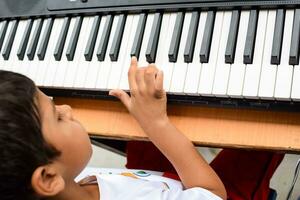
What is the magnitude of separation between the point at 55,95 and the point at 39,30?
0.17m

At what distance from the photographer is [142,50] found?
3.21ft

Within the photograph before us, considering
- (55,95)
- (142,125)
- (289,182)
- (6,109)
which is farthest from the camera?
(289,182)

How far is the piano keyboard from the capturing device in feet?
2.81

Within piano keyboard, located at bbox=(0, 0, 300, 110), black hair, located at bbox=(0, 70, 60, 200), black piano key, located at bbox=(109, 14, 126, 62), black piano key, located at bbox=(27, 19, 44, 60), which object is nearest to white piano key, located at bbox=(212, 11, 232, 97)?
piano keyboard, located at bbox=(0, 0, 300, 110)

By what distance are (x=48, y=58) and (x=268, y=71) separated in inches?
18.9

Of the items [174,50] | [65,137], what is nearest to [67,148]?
[65,137]

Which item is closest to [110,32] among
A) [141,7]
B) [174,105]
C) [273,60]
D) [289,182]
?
[141,7]

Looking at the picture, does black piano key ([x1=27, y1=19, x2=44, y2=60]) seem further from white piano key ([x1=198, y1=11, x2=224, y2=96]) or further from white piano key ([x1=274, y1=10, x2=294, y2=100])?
white piano key ([x1=274, y1=10, x2=294, y2=100])

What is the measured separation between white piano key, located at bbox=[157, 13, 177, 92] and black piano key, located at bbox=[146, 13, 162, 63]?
0.01 metres

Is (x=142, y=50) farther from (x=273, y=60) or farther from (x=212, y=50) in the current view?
(x=273, y=60)

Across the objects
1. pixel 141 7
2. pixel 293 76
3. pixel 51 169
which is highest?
pixel 141 7

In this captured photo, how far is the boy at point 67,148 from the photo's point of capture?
2.24 feet

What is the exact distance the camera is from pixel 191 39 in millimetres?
934

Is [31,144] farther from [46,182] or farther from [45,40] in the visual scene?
[45,40]
